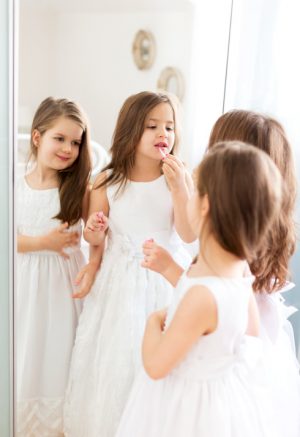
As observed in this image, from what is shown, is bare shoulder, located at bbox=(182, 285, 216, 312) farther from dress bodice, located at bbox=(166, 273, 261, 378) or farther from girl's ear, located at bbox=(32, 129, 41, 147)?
girl's ear, located at bbox=(32, 129, 41, 147)

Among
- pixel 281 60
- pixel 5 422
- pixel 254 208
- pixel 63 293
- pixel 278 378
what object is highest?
pixel 281 60

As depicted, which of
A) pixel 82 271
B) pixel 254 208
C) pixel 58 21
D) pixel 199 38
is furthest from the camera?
pixel 199 38

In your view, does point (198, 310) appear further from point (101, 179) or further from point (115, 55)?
point (115, 55)

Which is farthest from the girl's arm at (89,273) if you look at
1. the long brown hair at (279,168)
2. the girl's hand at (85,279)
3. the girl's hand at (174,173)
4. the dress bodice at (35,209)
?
the long brown hair at (279,168)

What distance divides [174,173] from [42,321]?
0.46 meters

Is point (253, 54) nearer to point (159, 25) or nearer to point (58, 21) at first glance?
point (159, 25)

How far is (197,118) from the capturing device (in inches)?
55.5

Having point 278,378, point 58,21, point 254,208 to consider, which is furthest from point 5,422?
point 58,21

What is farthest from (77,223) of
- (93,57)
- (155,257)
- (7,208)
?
(93,57)

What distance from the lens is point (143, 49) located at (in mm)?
1279

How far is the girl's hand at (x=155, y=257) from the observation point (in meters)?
1.06

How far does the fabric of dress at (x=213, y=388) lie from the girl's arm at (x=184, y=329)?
0.06ft

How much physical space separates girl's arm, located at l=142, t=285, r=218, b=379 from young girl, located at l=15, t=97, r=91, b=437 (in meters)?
0.41

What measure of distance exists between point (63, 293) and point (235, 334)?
1.62 feet
